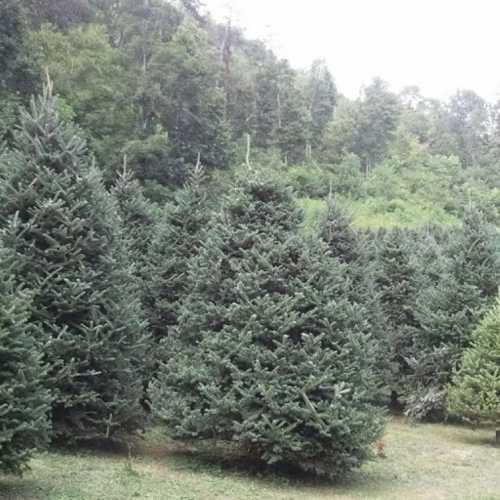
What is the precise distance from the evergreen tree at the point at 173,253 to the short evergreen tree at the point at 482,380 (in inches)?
289

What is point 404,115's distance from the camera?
82875 millimetres

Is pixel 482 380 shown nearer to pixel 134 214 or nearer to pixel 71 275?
pixel 134 214

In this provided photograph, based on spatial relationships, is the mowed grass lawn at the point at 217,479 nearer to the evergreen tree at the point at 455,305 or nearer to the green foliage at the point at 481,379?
the green foliage at the point at 481,379

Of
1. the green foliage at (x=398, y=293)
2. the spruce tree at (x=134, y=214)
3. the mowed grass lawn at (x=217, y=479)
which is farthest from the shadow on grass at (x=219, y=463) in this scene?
the green foliage at (x=398, y=293)

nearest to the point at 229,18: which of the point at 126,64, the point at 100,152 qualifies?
the point at 126,64

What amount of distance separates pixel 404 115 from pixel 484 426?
2757 inches

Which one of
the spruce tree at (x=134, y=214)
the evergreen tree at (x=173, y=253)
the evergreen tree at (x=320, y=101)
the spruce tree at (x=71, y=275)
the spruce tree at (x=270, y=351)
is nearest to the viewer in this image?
the spruce tree at (x=270, y=351)

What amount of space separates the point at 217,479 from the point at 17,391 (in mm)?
4051

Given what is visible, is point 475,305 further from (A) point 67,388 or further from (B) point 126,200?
(A) point 67,388

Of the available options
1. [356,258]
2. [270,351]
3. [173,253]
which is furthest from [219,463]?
[356,258]

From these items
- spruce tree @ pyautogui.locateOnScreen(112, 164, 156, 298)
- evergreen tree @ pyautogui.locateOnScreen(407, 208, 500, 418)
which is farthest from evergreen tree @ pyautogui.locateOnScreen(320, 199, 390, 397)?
spruce tree @ pyautogui.locateOnScreen(112, 164, 156, 298)

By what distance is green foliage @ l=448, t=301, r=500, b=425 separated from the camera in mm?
15766

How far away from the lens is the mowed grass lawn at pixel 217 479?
8.98 meters

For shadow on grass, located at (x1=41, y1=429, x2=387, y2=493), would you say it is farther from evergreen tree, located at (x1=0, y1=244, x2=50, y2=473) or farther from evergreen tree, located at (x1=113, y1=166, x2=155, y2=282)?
evergreen tree, located at (x1=113, y1=166, x2=155, y2=282)
